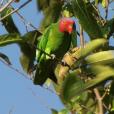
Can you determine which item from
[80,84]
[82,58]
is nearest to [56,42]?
[82,58]

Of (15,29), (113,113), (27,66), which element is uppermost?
(15,29)

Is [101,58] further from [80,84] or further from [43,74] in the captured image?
[43,74]

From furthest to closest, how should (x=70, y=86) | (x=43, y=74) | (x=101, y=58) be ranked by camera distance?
(x=43, y=74) → (x=101, y=58) → (x=70, y=86)

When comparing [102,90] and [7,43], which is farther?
[102,90]

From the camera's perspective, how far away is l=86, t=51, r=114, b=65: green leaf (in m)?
0.99

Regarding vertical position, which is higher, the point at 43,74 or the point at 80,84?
the point at 80,84

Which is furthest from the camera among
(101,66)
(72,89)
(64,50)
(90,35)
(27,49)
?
(64,50)

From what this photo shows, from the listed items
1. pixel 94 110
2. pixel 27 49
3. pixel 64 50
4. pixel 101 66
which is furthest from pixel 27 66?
pixel 64 50

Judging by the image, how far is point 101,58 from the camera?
1021 millimetres

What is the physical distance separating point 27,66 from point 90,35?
1.16 ft

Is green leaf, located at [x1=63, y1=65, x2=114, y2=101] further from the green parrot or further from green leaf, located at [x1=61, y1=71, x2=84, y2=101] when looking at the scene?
the green parrot

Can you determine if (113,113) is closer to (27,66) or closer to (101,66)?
(101,66)

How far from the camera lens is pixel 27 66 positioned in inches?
53.1

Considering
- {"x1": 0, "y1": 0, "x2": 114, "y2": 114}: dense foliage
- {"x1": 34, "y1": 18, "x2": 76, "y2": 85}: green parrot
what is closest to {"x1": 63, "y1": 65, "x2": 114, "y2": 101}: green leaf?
{"x1": 0, "y1": 0, "x2": 114, "y2": 114}: dense foliage
